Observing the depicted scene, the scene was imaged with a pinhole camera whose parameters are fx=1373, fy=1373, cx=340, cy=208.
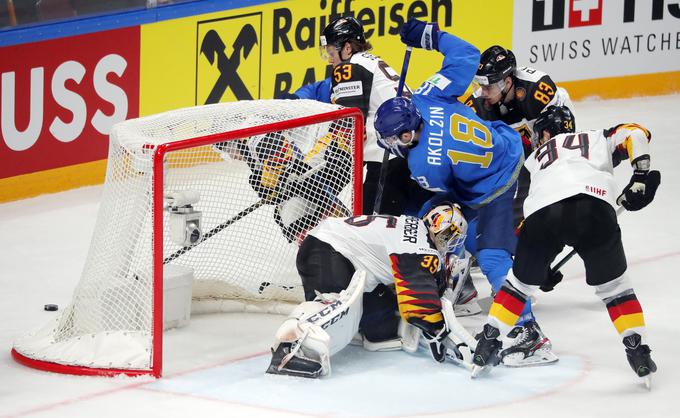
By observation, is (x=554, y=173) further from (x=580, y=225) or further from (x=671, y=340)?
(x=671, y=340)

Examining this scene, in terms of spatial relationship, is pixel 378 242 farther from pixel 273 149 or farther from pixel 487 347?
pixel 273 149

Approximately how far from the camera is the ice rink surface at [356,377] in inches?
172

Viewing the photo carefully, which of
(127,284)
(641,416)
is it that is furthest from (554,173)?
(127,284)

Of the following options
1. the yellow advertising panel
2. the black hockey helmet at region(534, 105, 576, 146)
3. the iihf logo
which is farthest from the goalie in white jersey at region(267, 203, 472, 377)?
the iihf logo

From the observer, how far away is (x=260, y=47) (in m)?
7.89

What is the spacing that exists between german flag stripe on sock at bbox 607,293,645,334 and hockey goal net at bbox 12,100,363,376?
1.24 meters

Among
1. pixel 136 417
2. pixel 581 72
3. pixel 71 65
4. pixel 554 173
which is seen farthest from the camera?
pixel 581 72

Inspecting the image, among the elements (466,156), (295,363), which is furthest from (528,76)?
(295,363)

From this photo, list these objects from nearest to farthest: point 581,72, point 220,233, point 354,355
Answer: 1. point 354,355
2. point 220,233
3. point 581,72

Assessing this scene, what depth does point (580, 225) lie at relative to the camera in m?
4.47

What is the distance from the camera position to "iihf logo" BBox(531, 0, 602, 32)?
8.74 metres

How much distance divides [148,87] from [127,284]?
2.94 m

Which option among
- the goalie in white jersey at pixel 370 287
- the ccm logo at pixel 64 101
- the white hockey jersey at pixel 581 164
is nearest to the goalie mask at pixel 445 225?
the goalie in white jersey at pixel 370 287

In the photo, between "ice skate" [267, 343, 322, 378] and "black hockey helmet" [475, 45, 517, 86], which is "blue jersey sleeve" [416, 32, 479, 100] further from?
"ice skate" [267, 343, 322, 378]
